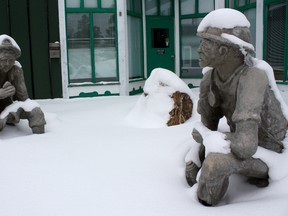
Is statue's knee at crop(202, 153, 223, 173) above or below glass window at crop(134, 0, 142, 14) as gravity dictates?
below

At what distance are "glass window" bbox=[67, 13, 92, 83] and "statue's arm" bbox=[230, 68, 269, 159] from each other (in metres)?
6.96

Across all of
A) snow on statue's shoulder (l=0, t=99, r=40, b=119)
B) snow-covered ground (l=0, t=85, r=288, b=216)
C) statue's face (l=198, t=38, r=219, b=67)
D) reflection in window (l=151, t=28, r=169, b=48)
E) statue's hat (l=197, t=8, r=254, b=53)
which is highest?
reflection in window (l=151, t=28, r=169, b=48)

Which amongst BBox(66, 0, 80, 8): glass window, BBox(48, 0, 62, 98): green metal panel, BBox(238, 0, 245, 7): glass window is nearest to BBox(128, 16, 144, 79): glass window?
BBox(66, 0, 80, 8): glass window

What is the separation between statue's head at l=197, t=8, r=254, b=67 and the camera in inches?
88.9

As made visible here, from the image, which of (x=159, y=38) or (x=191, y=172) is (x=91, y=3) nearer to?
(x=159, y=38)

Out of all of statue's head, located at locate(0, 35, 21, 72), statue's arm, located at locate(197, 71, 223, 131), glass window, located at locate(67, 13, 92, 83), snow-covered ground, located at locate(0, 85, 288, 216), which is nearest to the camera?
snow-covered ground, located at locate(0, 85, 288, 216)

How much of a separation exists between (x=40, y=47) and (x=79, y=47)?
0.95 meters

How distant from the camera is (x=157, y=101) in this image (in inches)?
213

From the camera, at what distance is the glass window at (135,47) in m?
9.59

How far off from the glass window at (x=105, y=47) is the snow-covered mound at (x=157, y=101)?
11.3ft

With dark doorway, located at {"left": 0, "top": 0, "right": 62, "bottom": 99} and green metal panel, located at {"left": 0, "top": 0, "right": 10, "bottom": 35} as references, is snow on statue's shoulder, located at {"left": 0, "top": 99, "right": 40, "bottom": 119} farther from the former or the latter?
green metal panel, located at {"left": 0, "top": 0, "right": 10, "bottom": 35}

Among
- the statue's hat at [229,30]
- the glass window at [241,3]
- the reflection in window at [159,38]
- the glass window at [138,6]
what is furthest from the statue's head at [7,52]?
the reflection in window at [159,38]

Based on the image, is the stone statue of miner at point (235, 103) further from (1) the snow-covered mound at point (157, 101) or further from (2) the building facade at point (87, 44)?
(2) the building facade at point (87, 44)

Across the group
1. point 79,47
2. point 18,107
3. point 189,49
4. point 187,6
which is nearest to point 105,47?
point 79,47
